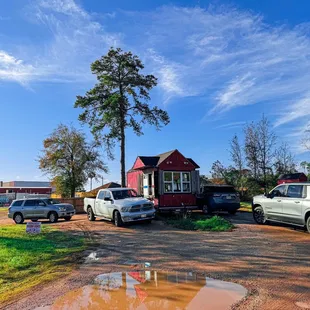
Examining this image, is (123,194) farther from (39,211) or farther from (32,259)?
(32,259)

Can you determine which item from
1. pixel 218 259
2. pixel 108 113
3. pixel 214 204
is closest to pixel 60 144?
pixel 108 113

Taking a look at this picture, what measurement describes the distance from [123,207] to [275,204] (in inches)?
261

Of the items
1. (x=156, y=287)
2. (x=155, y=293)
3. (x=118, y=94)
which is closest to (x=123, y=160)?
Result: (x=118, y=94)

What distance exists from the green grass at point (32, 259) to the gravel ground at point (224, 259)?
0.43 meters

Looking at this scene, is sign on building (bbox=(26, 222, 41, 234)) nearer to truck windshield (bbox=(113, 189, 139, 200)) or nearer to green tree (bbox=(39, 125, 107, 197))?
truck windshield (bbox=(113, 189, 139, 200))

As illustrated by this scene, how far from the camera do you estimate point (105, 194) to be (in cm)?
1784

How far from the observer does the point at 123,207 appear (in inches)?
621

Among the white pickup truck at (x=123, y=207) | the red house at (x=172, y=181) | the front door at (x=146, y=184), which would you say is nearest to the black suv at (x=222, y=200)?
the red house at (x=172, y=181)

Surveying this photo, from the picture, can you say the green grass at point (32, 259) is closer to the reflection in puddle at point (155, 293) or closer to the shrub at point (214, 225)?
the reflection in puddle at point (155, 293)

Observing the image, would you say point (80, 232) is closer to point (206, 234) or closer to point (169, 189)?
point (206, 234)

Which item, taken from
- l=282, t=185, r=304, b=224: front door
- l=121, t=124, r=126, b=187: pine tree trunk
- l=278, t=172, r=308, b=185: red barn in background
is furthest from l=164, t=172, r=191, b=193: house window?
l=278, t=172, r=308, b=185: red barn in background

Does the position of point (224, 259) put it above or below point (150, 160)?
below

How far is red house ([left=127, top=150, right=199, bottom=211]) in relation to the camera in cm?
1989

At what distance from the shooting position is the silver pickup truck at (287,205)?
12.1 meters
